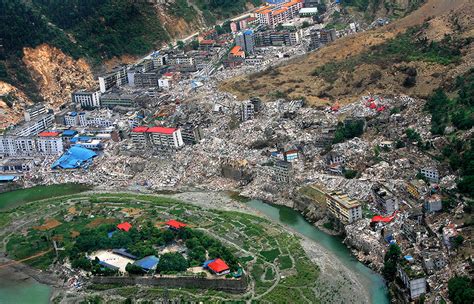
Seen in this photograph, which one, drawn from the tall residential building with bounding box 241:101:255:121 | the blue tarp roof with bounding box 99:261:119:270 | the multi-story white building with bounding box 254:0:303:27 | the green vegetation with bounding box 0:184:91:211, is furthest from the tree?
the multi-story white building with bounding box 254:0:303:27

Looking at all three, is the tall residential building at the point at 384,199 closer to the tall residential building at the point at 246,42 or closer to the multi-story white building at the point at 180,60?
the tall residential building at the point at 246,42

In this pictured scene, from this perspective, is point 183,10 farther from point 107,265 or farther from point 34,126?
point 107,265

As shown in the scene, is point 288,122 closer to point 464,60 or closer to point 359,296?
Answer: point 464,60

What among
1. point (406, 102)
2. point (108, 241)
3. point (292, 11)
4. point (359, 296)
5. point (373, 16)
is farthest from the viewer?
point (292, 11)

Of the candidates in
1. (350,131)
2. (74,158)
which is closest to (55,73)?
(74,158)

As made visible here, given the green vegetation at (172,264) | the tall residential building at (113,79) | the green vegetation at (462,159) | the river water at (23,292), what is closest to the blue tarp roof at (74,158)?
the tall residential building at (113,79)

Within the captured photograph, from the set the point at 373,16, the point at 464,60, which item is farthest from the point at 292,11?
the point at 464,60
